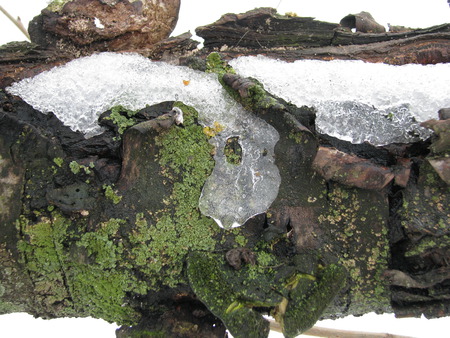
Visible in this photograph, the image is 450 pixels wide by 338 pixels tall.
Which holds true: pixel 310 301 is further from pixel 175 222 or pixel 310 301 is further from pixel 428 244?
pixel 175 222

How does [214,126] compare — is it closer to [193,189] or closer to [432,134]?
[193,189]

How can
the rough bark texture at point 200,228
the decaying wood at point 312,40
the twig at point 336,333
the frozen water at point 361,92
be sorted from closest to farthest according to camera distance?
1. the rough bark texture at point 200,228
2. the frozen water at point 361,92
3. the decaying wood at point 312,40
4. the twig at point 336,333

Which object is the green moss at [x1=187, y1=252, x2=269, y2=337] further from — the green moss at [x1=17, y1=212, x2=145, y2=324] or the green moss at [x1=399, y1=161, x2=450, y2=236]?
the green moss at [x1=399, y1=161, x2=450, y2=236]

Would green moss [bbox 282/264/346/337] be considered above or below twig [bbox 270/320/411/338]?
above

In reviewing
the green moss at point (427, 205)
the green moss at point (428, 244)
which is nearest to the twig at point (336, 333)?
the green moss at point (428, 244)

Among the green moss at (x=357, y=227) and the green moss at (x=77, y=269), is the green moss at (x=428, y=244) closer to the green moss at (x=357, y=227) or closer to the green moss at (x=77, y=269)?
the green moss at (x=357, y=227)

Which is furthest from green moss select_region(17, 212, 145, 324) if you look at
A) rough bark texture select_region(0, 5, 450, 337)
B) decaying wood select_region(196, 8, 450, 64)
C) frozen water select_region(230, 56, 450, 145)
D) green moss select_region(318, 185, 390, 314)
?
decaying wood select_region(196, 8, 450, 64)

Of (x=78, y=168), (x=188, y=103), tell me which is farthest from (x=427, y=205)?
(x=78, y=168)

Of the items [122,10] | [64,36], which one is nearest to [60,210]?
[64,36]
